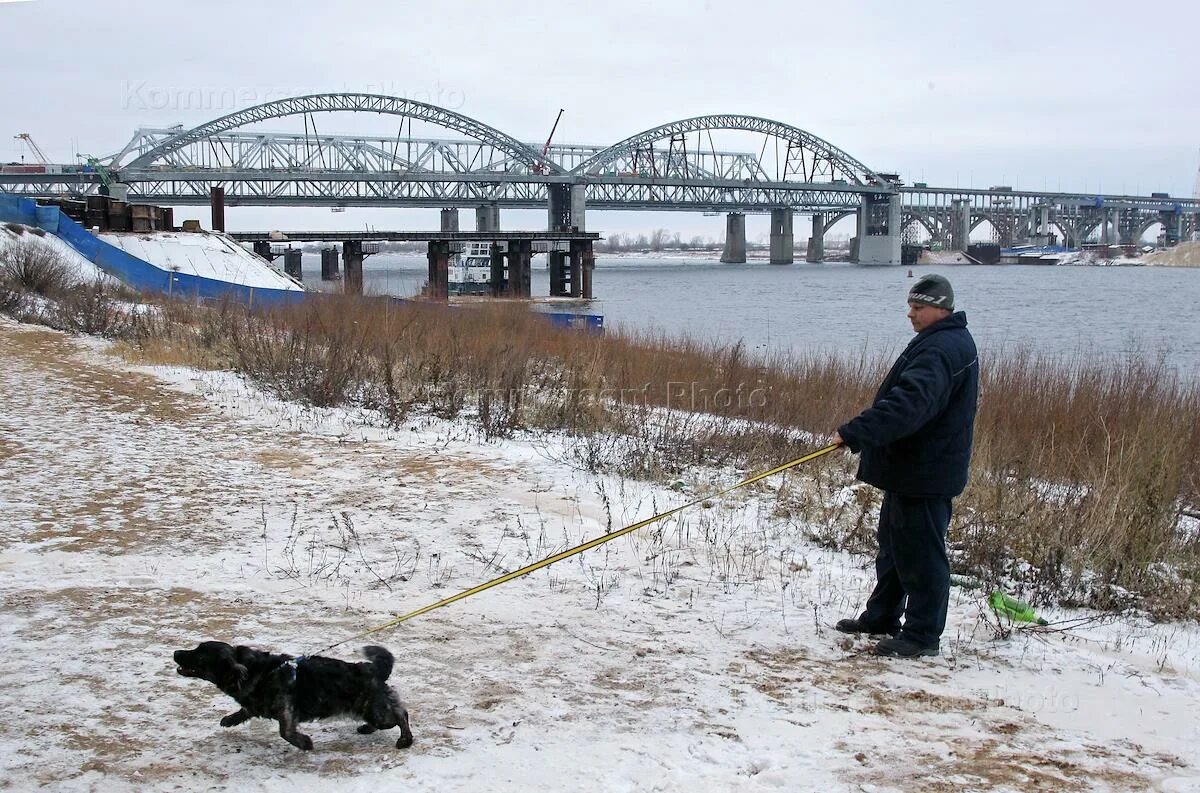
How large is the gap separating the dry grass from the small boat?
43.9 m

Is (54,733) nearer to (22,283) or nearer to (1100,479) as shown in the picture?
(1100,479)

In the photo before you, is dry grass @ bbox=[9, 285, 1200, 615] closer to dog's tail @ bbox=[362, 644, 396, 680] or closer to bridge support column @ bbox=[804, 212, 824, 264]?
dog's tail @ bbox=[362, 644, 396, 680]

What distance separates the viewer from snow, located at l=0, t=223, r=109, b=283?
2270cm

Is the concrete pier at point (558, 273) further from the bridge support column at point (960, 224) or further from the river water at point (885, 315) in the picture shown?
the bridge support column at point (960, 224)

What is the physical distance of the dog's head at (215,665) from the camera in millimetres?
3625

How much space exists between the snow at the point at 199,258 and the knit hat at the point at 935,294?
81.6ft

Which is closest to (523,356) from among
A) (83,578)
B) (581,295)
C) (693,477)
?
(693,477)

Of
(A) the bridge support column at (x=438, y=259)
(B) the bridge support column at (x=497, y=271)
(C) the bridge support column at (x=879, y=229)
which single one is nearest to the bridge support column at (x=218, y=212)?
(A) the bridge support column at (x=438, y=259)

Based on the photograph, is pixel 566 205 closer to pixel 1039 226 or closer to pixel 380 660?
pixel 1039 226

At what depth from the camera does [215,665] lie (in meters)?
3.63

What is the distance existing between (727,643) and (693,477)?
3765mm

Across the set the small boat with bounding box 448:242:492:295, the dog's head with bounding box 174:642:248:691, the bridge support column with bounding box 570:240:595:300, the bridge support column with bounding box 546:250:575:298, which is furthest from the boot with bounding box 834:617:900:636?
the small boat with bounding box 448:242:492:295

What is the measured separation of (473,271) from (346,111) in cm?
4760

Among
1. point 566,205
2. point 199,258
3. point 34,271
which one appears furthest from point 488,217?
point 34,271
